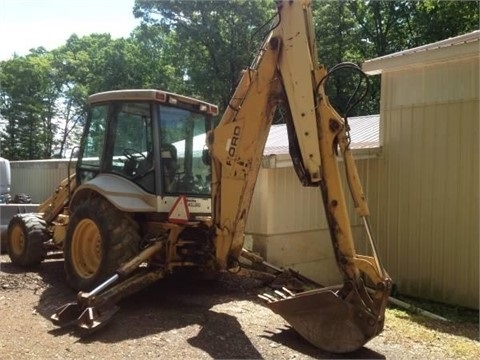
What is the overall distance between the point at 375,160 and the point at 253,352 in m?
6.02

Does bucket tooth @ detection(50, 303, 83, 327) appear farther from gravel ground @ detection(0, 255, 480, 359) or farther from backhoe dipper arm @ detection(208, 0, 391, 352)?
backhoe dipper arm @ detection(208, 0, 391, 352)

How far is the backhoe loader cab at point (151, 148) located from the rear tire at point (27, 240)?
1.69m

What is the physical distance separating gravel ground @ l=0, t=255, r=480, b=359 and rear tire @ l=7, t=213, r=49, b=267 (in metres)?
0.94

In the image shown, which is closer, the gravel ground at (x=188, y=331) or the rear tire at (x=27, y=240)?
the gravel ground at (x=188, y=331)

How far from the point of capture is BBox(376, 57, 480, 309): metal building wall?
28.5 feet

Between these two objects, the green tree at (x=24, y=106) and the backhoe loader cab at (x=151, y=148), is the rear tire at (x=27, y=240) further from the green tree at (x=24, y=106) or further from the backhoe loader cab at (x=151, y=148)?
the green tree at (x=24, y=106)

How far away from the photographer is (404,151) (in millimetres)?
9664

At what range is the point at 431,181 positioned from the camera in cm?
925

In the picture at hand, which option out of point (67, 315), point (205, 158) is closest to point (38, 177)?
point (205, 158)

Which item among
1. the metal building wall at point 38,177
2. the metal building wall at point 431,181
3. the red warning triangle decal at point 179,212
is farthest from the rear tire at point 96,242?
the metal building wall at point 38,177

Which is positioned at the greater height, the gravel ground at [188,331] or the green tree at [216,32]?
the green tree at [216,32]

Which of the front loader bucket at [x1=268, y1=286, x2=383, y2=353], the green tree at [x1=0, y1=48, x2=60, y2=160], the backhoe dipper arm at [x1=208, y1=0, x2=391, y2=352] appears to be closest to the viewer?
the front loader bucket at [x1=268, y1=286, x2=383, y2=353]

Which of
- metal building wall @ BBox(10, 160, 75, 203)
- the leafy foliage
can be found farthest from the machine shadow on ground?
the leafy foliage

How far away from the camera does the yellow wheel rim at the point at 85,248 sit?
679 cm
